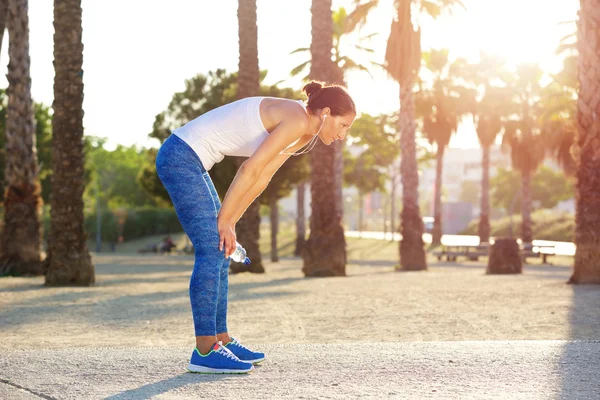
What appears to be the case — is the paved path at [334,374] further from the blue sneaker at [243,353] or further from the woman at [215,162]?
the woman at [215,162]

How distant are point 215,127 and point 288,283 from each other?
1084 cm

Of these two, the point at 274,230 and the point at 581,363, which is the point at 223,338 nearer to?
the point at 581,363

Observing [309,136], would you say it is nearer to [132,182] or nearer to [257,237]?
[257,237]

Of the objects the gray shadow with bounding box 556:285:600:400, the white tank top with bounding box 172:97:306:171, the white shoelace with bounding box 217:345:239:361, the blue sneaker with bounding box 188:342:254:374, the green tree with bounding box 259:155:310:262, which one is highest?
the green tree with bounding box 259:155:310:262

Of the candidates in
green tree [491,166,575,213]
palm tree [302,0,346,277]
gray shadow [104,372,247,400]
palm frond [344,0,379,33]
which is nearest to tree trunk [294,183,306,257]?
palm frond [344,0,379,33]

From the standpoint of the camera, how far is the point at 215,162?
5.18 metres

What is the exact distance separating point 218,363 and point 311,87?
164 centimetres

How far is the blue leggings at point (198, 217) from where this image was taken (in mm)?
5152

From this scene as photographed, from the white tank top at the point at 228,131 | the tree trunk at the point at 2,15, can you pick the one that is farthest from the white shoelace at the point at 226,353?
the tree trunk at the point at 2,15

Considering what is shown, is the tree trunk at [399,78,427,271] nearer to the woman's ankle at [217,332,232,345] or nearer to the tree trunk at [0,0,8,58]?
the tree trunk at [0,0,8,58]

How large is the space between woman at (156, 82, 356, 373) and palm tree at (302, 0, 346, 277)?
44.0 ft

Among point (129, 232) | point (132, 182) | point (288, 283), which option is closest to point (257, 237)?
point (288, 283)

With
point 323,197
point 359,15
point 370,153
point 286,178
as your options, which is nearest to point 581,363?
point 323,197

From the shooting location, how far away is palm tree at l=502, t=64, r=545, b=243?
44.5m
